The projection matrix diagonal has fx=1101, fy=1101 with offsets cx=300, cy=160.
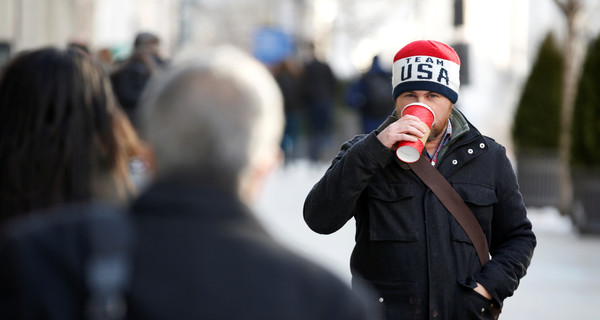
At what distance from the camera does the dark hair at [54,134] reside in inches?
114

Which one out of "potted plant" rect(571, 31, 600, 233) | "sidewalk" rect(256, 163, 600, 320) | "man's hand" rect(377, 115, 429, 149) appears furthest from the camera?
"potted plant" rect(571, 31, 600, 233)

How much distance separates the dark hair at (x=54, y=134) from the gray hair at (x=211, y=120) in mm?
797

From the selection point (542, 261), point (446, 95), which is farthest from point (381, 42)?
point (446, 95)

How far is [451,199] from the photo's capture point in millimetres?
3914

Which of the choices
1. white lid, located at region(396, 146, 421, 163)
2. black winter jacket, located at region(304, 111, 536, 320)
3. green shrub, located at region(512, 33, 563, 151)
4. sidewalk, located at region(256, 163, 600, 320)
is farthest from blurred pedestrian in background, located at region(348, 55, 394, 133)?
white lid, located at region(396, 146, 421, 163)

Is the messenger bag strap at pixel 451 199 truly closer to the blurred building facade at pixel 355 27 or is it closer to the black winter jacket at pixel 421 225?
the black winter jacket at pixel 421 225

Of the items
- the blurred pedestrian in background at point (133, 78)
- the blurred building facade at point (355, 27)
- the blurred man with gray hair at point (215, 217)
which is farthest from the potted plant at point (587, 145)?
the blurred man with gray hair at point (215, 217)

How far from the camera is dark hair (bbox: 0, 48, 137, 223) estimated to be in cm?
291

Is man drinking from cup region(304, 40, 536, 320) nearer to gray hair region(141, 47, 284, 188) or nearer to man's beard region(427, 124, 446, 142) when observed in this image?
man's beard region(427, 124, 446, 142)

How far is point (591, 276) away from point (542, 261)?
834 mm

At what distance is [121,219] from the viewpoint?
1.95 meters

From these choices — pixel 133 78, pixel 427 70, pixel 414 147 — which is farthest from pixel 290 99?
pixel 414 147

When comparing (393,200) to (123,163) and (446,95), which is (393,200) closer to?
(446,95)

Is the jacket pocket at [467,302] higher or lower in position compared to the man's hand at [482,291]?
lower
